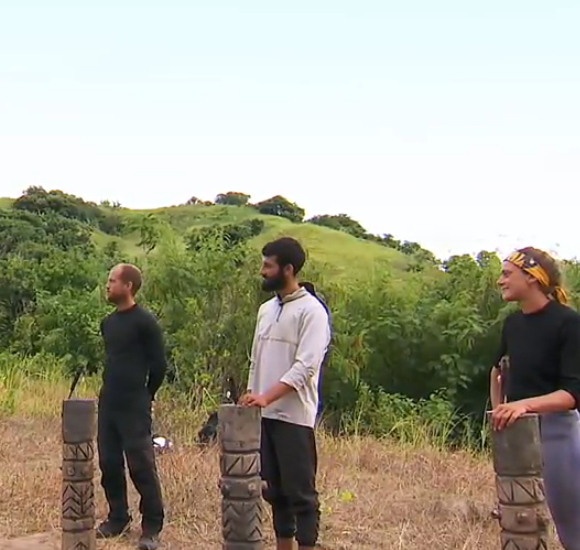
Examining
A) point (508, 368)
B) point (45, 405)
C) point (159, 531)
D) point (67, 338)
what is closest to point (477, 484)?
point (159, 531)

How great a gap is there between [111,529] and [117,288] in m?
1.46

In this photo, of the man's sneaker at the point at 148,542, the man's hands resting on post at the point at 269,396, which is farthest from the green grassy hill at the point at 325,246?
the man's hands resting on post at the point at 269,396

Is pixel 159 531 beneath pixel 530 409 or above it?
beneath

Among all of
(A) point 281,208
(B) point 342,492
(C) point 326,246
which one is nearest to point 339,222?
(A) point 281,208

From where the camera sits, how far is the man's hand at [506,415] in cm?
312

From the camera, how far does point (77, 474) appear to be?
4.82 meters

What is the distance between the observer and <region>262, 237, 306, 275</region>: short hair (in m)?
4.72

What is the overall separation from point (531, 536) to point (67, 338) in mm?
13520

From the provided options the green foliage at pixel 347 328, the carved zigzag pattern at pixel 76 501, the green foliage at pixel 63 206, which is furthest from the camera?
the green foliage at pixel 63 206

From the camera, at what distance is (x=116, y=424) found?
Answer: 552 centimetres

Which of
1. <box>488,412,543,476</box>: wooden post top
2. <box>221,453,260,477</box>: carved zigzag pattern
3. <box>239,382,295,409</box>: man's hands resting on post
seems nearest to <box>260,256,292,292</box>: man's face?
<box>239,382,295,409</box>: man's hands resting on post

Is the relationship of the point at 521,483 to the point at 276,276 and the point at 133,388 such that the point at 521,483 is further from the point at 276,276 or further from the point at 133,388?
the point at 133,388

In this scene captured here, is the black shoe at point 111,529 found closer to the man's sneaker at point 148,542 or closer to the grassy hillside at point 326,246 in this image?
the man's sneaker at point 148,542

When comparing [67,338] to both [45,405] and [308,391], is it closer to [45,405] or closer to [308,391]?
[45,405]
